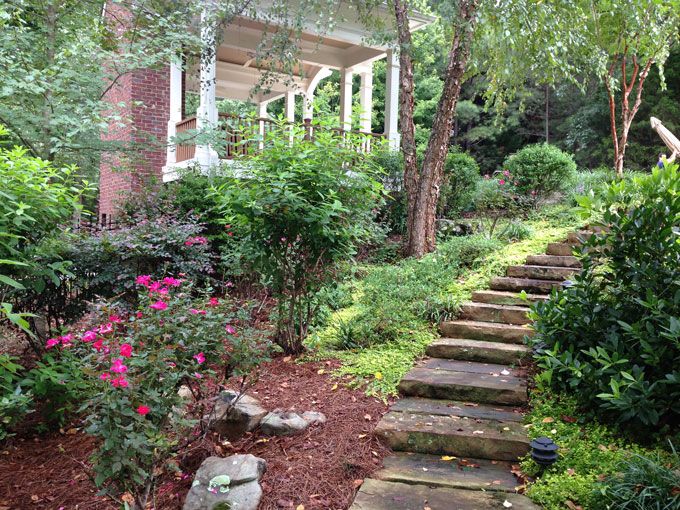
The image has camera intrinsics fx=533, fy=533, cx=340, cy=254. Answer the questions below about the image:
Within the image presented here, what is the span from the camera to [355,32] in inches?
461

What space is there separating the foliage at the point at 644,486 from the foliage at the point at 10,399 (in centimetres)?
307

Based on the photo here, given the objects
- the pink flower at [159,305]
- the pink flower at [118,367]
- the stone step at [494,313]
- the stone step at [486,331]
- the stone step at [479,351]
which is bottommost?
the stone step at [479,351]

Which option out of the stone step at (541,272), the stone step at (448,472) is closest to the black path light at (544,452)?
the stone step at (448,472)

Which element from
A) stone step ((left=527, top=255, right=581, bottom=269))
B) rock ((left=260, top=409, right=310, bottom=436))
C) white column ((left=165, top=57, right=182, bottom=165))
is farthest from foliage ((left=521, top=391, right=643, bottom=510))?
white column ((left=165, top=57, right=182, bottom=165))

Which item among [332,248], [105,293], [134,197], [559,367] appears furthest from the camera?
[134,197]

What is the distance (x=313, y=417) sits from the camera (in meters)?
3.73

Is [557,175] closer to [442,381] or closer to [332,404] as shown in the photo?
[442,381]

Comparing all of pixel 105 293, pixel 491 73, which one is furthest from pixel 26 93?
pixel 491 73

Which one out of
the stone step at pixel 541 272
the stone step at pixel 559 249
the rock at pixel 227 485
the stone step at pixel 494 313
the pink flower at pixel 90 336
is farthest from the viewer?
the stone step at pixel 559 249

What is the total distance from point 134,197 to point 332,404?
18.3ft

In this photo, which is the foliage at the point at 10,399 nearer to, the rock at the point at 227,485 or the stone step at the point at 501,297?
the rock at the point at 227,485

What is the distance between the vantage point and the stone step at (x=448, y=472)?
3.07m

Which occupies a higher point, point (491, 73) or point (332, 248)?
point (491, 73)

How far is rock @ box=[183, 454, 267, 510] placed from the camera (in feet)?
9.19
